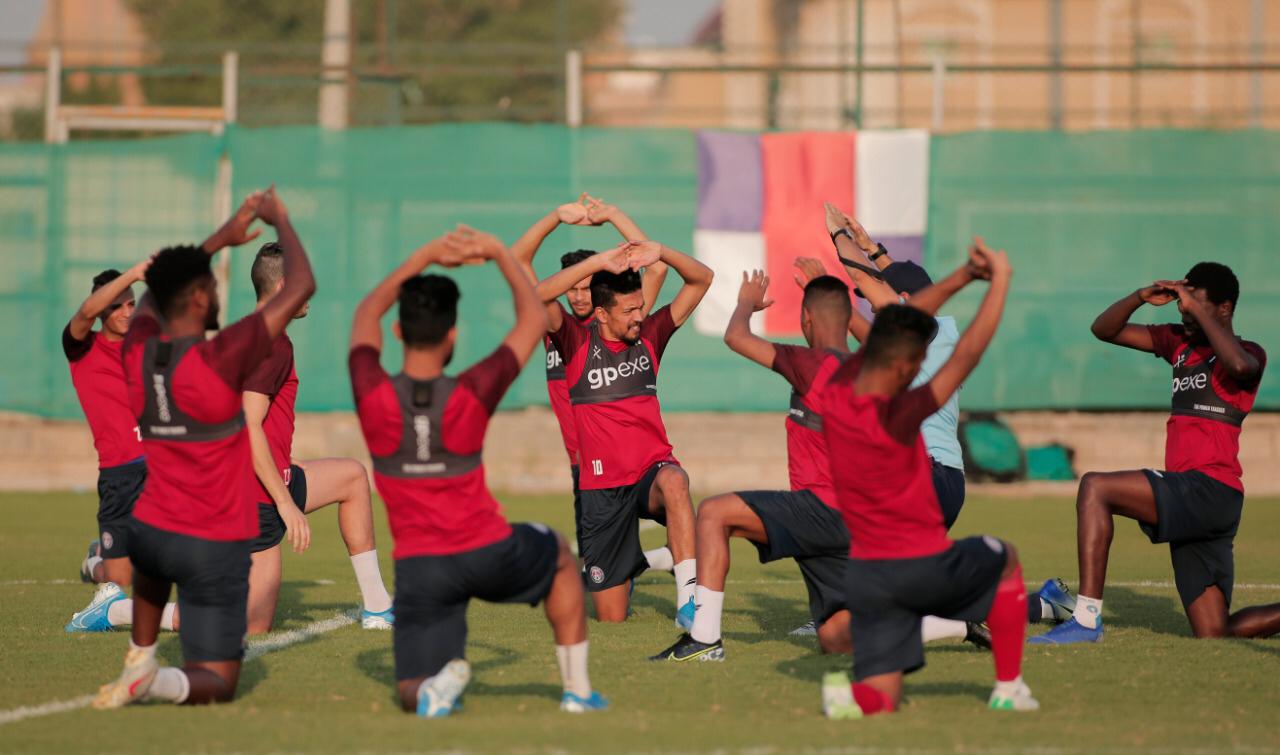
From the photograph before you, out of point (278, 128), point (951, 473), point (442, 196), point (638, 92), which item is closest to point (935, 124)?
point (442, 196)

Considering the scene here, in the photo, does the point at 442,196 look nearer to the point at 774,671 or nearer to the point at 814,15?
the point at 774,671

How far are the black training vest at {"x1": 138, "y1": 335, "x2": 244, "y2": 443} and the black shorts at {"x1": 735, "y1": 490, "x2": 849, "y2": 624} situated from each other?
9.47ft

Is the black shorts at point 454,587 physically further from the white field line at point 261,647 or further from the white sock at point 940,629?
the white sock at point 940,629

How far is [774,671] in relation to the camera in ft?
25.5

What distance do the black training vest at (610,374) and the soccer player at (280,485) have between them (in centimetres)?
149

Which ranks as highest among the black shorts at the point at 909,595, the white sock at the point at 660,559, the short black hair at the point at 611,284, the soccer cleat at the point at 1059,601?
the short black hair at the point at 611,284

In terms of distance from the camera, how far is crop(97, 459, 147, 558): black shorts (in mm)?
9586

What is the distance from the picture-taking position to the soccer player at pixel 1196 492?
8.60 m

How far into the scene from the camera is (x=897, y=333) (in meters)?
6.32

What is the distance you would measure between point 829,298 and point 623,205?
9937 millimetres

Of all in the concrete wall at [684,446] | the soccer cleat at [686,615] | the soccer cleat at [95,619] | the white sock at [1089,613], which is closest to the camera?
the white sock at [1089,613]

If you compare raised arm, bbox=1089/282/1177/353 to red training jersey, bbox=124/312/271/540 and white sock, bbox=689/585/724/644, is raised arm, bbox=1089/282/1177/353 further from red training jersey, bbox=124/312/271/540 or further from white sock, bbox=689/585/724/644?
red training jersey, bbox=124/312/271/540

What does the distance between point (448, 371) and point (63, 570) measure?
230 inches

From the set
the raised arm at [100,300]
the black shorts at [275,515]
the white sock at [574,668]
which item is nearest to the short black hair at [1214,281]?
the white sock at [574,668]
